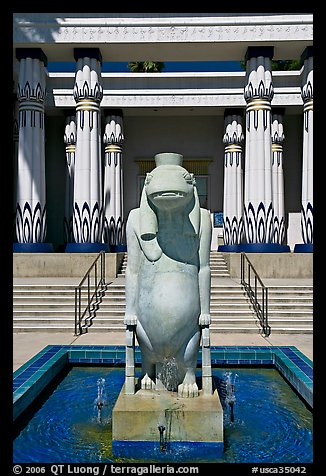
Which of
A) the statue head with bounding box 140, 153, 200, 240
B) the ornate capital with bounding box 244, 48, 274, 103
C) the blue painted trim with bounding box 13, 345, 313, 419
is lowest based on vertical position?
the blue painted trim with bounding box 13, 345, 313, 419

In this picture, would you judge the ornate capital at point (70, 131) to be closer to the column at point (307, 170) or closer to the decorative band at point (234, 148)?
the decorative band at point (234, 148)

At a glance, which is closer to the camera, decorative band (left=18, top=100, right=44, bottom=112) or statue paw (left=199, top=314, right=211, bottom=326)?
statue paw (left=199, top=314, right=211, bottom=326)

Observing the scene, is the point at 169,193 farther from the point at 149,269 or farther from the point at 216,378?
the point at 216,378

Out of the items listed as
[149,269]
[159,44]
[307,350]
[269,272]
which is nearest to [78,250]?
[269,272]

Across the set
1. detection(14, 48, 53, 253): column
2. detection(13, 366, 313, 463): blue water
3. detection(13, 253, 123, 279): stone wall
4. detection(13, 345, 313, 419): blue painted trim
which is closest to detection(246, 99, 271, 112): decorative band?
detection(13, 253, 123, 279): stone wall

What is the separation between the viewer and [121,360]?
6.41 meters

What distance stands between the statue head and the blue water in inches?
74.2

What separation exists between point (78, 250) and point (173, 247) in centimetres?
937

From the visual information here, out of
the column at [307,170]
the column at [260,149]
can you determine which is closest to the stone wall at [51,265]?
the column at [260,149]

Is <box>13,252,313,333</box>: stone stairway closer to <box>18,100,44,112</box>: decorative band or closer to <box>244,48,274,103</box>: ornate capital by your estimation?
<box>18,100,44,112</box>: decorative band

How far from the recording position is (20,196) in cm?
1333

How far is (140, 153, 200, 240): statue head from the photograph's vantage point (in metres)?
3.95

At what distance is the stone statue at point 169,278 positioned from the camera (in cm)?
407

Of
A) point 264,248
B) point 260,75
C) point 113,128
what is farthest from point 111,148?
point 264,248
